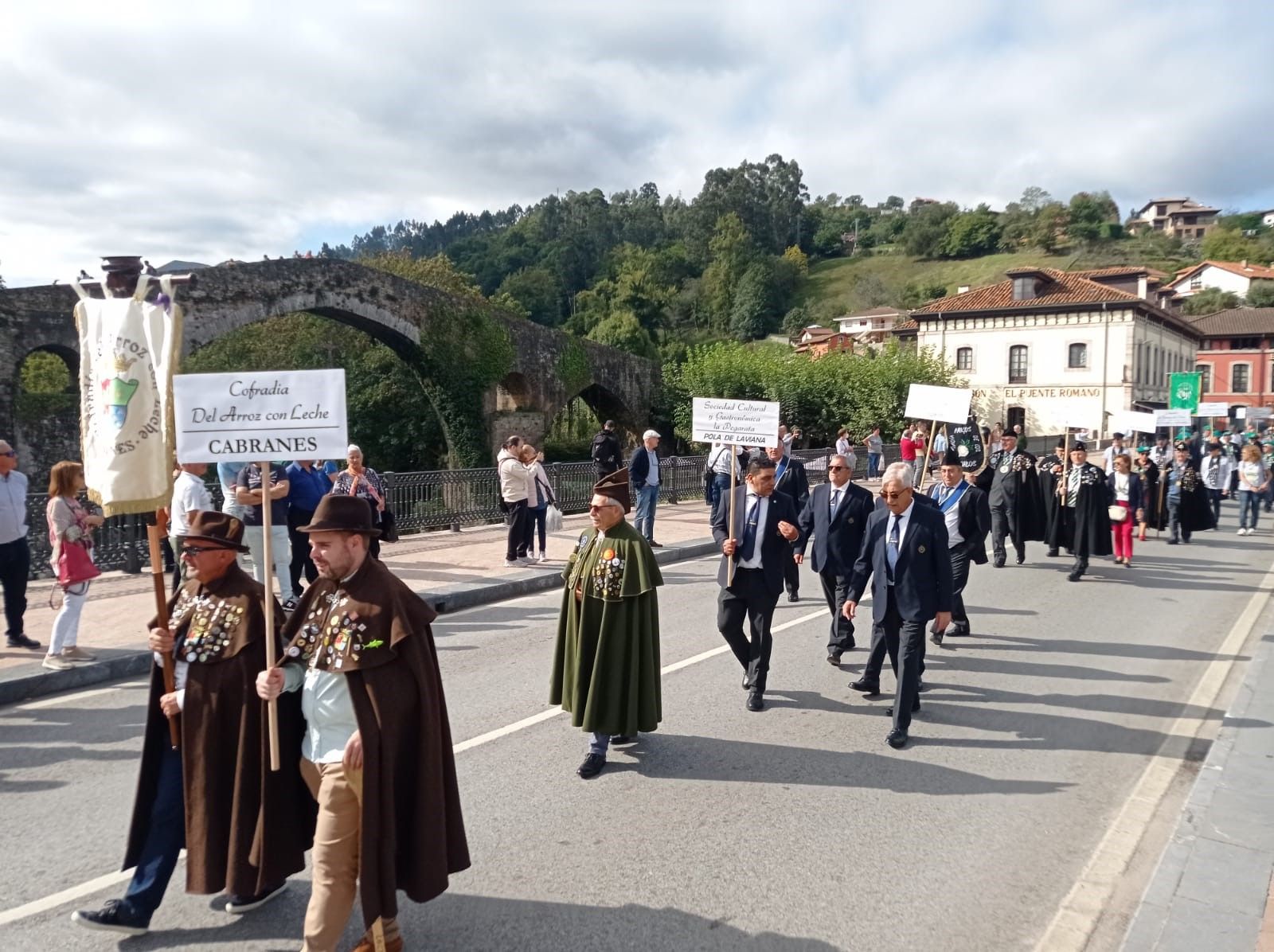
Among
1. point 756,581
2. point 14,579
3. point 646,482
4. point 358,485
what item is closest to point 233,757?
Result: point 756,581

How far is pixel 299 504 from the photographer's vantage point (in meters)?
9.22

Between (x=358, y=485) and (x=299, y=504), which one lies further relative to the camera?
(x=358, y=485)

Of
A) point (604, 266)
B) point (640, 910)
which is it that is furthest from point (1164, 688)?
point (604, 266)

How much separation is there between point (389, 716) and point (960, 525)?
22.2 ft

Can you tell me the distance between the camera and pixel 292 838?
3588 millimetres

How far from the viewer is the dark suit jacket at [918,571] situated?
6.17m

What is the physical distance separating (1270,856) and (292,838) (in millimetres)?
4130

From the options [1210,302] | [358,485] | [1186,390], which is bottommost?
[358,485]

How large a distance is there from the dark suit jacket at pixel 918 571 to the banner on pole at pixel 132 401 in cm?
437

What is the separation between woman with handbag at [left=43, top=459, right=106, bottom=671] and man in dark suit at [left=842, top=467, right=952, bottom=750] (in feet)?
19.5

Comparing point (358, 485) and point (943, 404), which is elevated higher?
point (943, 404)

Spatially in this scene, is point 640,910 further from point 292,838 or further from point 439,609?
point 439,609

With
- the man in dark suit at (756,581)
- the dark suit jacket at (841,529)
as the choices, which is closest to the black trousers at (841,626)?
the dark suit jacket at (841,529)

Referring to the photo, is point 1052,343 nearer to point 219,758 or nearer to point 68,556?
point 68,556
